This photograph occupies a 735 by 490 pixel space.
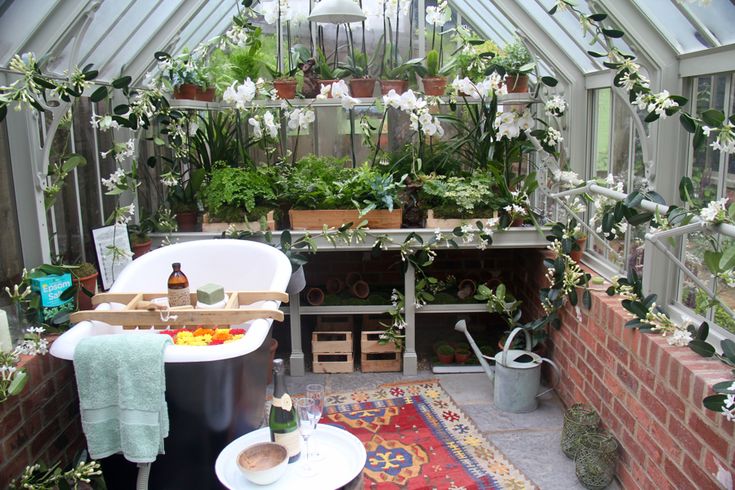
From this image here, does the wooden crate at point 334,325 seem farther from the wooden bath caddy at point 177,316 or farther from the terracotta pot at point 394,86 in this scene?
the wooden bath caddy at point 177,316

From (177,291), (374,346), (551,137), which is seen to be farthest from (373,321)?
(177,291)

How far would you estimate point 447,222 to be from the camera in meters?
4.13

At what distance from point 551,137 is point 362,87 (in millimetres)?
1302

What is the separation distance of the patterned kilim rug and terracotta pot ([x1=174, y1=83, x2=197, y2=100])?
7.15ft

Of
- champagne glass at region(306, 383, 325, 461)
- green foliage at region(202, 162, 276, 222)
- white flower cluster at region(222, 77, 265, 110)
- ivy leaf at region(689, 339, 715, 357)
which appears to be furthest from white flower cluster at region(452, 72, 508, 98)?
champagne glass at region(306, 383, 325, 461)

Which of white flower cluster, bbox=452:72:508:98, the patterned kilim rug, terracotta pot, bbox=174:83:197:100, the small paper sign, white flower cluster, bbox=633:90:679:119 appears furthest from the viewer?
terracotta pot, bbox=174:83:197:100

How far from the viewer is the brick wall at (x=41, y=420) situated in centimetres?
248

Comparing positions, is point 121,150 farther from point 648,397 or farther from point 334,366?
point 648,397

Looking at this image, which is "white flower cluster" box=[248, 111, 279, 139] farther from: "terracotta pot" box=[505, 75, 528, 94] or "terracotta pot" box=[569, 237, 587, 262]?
"terracotta pot" box=[569, 237, 587, 262]

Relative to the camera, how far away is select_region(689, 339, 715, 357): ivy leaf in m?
2.28

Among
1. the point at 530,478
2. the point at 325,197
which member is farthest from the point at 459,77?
the point at 530,478

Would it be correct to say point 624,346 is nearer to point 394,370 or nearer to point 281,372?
point 281,372

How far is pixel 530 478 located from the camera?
309cm

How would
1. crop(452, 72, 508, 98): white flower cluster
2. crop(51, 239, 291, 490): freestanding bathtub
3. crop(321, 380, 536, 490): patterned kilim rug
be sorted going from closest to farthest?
1. crop(51, 239, 291, 490): freestanding bathtub
2. crop(321, 380, 536, 490): patterned kilim rug
3. crop(452, 72, 508, 98): white flower cluster
